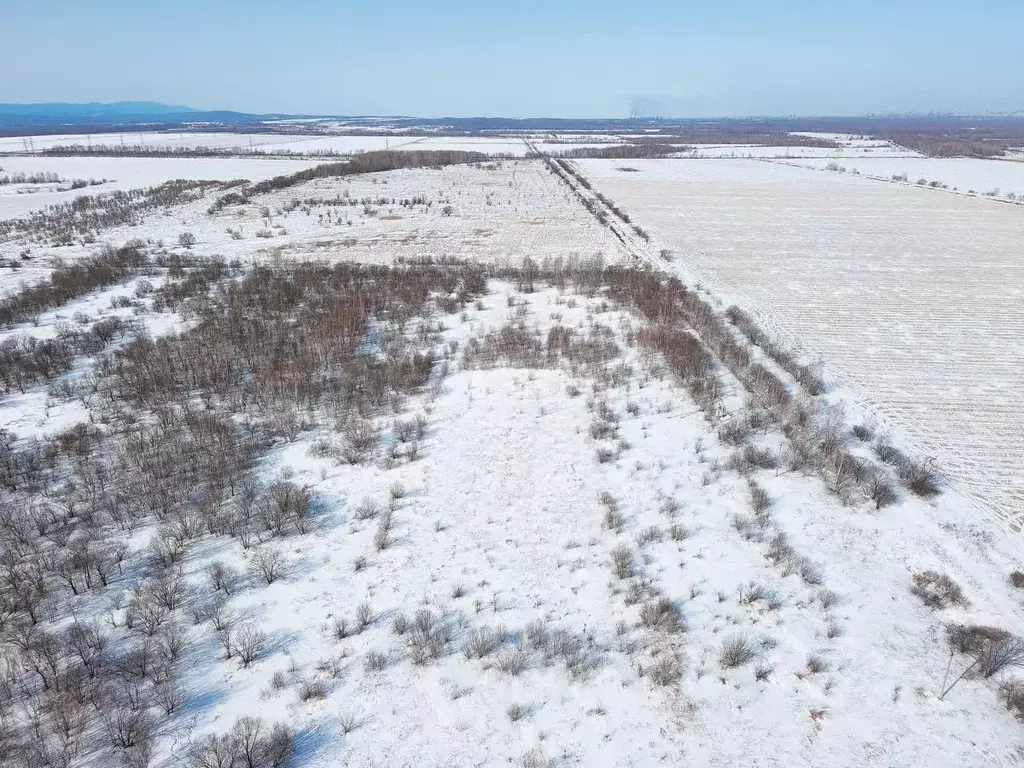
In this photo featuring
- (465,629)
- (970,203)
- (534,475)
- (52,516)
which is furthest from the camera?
(970,203)

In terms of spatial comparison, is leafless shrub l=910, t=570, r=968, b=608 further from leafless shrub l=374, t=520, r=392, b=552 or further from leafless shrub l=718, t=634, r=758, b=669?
leafless shrub l=374, t=520, r=392, b=552

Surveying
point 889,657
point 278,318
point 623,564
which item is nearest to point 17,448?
point 278,318

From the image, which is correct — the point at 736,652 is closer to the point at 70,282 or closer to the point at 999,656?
the point at 999,656

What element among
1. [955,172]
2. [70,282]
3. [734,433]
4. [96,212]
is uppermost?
[955,172]

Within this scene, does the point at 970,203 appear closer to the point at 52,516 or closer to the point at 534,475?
the point at 534,475

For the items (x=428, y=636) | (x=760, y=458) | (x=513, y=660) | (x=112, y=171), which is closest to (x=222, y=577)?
(x=428, y=636)

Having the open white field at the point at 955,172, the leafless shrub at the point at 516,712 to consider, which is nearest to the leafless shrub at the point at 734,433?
the leafless shrub at the point at 516,712
